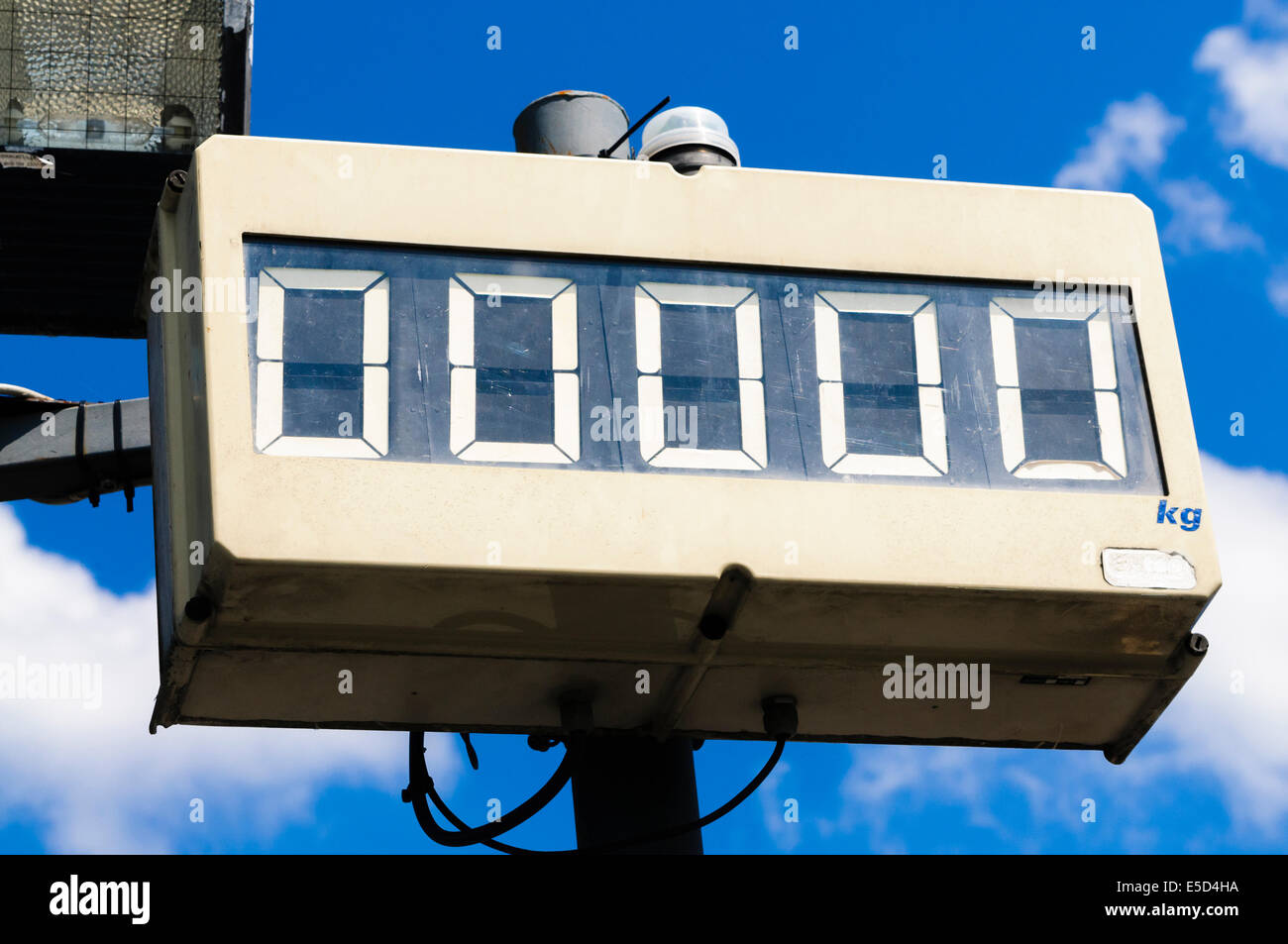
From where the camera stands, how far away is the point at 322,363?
7.16 m

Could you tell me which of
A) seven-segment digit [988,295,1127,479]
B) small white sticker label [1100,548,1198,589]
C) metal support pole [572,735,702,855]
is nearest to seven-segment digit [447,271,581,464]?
metal support pole [572,735,702,855]

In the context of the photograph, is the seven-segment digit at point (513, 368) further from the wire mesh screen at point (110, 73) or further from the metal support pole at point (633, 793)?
the wire mesh screen at point (110, 73)

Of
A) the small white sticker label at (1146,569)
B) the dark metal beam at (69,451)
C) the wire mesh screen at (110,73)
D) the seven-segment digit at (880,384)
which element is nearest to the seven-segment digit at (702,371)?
the seven-segment digit at (880,384)

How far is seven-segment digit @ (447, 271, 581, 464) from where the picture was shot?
281 inches

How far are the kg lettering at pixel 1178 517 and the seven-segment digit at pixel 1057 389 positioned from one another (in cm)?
17

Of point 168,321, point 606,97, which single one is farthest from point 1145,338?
point 168,321

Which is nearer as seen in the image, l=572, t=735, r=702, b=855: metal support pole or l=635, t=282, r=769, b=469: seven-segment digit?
l=635, t=282, r=769, b=469: seven-segment digit

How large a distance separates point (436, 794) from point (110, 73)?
254 centimetres

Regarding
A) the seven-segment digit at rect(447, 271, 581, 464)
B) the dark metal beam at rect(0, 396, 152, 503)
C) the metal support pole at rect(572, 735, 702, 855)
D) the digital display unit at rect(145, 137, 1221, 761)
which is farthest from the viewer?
the dark metal beam at rect(0, 396, 152, 503)

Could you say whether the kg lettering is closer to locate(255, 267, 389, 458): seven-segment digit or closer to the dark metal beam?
locate(255, 267, 389, 458): seven-segment digit
